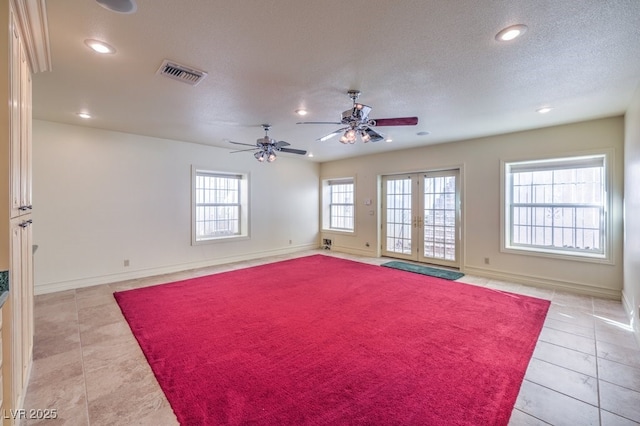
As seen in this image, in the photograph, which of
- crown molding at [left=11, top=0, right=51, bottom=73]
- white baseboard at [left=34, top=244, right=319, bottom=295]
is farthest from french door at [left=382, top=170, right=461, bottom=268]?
crown molding at [left=11, top=0, right=51, bottom=73]

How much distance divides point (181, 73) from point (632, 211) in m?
5.13

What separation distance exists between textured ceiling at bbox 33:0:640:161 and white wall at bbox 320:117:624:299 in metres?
0.38

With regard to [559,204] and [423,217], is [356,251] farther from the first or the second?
[559,204]

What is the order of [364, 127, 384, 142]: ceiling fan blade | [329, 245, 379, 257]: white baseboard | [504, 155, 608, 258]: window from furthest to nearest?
[329, 245, 379, 257]: white baseboard
[504, 155, 608, 258]: window
[364, 127, 384, 142]: ceiling fan blade

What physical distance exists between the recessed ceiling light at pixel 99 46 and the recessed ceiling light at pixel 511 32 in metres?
3.00

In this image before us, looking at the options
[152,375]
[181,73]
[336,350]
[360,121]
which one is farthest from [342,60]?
[152,375]

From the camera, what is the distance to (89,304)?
12.5ft

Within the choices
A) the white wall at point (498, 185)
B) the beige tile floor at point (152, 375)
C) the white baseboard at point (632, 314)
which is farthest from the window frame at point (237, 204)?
the white baseboard at point (632, 314)

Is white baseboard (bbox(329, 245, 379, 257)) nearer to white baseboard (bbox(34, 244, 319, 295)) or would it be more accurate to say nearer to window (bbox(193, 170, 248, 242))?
white baseboard (bbox(34, 244, 319, 295))

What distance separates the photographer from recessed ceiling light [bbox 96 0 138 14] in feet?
5.71

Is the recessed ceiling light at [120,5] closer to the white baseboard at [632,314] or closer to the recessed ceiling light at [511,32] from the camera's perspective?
the recessed ceiling light at [511,32]

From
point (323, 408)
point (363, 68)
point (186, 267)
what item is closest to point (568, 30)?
point (363, 68)

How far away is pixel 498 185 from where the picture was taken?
509 centimetres

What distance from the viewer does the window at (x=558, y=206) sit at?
4.32 meters
